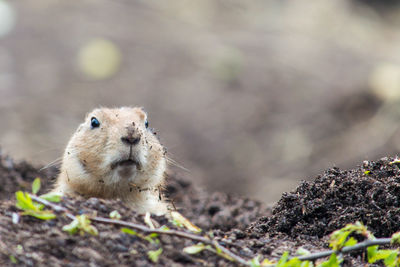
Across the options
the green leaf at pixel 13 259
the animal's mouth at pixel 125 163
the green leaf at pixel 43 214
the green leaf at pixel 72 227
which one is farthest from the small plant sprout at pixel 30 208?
the animal's mouth at pixel 125 163

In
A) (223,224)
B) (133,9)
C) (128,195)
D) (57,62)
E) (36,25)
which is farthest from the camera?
(133,9)

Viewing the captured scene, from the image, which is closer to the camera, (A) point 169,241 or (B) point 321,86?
(A) point 169,241

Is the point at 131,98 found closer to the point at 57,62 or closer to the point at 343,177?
the point at 57,62

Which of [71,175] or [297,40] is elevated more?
[297,40]

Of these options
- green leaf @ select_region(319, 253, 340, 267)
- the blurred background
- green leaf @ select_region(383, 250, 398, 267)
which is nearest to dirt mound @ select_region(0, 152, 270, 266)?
green leaf @ select_region(319, 253, 340, 267)

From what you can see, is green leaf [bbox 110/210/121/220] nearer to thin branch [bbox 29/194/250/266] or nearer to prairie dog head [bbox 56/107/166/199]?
thin branch [bbox 29/194/250/266]

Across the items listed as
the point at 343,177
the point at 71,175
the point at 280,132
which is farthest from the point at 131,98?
the point at 343,177
